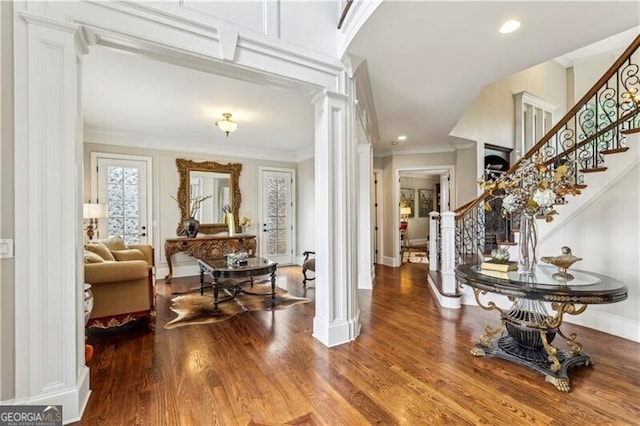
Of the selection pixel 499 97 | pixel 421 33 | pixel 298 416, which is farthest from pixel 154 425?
pixel 499 97

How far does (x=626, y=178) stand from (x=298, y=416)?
12.1ft

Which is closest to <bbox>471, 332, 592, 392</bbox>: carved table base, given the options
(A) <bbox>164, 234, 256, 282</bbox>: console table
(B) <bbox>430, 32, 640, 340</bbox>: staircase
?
(B) <bbox>430, 32, 640, 340</bbox>: staircase

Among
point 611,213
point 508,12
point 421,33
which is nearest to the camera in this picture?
point 508,12

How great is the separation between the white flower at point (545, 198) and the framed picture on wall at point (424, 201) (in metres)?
8.45

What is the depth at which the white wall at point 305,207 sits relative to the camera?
6.89 m

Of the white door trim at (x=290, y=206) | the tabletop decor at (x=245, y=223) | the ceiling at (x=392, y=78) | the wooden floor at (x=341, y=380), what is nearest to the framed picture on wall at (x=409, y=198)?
the ceiling at (x=392, y=78)

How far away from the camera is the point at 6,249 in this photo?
1598mm

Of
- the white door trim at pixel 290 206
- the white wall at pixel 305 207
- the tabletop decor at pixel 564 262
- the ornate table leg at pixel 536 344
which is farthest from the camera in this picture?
the white wall at pixel 305 207

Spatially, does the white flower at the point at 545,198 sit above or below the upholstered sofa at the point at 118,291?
above

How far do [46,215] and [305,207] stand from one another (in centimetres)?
558

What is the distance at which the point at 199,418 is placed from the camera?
69.4 inches

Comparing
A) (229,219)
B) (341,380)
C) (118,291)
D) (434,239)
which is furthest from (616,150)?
(229,219)

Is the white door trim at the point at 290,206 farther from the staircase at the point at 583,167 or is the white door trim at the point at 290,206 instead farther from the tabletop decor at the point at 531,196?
the tabletop decor at the point at 531,196

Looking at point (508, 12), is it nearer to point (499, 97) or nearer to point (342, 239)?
point (342, 239)
